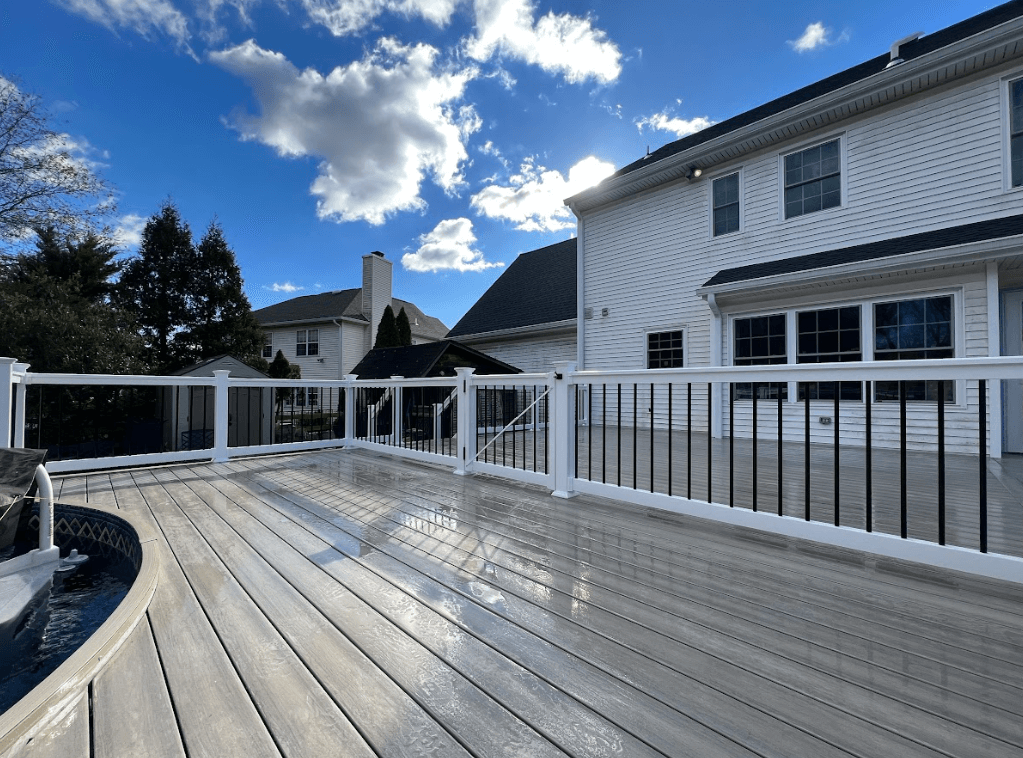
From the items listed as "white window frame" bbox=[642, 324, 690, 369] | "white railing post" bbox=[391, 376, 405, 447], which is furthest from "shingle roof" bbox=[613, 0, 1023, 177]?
"white railing post" bbox=[391, 376, 405, 447]

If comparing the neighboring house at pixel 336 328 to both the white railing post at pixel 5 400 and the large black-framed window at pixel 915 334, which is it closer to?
the white railing post at pixel 5 400

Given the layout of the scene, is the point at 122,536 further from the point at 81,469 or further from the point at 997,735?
the point at 997,735

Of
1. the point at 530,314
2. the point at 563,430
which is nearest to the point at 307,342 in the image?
the point at 530,314

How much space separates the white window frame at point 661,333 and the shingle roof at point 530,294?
2.22 metres

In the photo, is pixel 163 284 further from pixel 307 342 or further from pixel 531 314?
pixel 531 314

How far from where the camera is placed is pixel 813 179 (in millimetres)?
6605

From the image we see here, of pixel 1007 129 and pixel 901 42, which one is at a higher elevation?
pixel 901 42

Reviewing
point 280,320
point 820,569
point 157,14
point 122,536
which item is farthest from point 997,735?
point 280,320

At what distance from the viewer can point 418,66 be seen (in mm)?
8766

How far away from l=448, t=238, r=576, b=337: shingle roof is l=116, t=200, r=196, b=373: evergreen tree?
29.0ft

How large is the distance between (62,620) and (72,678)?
109cm

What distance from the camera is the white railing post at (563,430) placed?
3336 millimetres

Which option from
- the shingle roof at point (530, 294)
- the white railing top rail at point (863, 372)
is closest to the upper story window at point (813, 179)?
the shingle roof at point (530, 294)

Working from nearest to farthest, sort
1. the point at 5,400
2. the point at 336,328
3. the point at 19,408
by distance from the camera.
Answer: the point at 5,400, the point at 19,408, the point at 336,328
